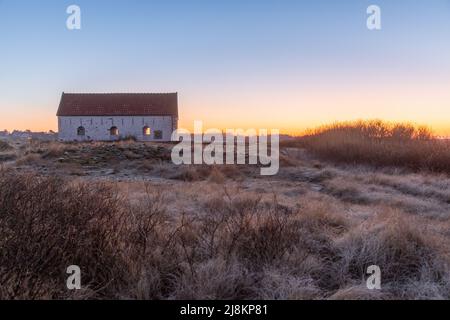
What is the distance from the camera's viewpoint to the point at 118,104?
36.6m

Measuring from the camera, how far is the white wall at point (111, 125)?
35.8m

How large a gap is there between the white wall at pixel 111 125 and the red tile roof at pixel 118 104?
0.48 meters

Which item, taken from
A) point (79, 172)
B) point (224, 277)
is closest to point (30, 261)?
point (224, 277)

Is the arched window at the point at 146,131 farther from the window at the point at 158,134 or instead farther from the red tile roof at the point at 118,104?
the red tile roof at the point at 118,104

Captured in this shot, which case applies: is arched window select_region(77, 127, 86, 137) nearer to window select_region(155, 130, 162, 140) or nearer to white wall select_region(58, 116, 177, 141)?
white wall select_region(58, 116, 177, 141)

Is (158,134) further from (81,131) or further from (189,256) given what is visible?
(189,256)

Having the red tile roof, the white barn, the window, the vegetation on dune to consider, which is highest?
the red tile roof

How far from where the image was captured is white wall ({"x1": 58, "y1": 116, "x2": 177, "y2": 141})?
1409 inches

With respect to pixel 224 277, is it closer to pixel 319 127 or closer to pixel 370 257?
pixel 370 257

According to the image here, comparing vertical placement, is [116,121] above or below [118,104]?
below

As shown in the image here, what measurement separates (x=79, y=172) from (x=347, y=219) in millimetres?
10738

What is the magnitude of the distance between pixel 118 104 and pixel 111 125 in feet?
7.44

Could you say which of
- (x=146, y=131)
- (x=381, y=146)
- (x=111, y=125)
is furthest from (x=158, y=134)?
(x=381, y=146)

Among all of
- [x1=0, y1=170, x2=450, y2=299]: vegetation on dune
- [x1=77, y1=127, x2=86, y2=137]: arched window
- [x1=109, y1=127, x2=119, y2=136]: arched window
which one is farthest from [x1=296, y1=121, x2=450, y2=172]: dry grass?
[x1=77, y1=127, x2=86, y2=137]: arched window
